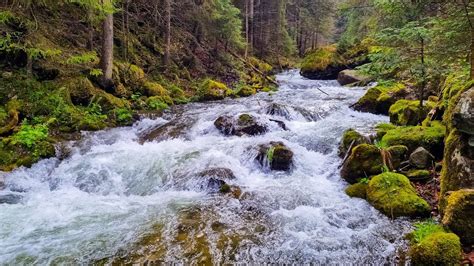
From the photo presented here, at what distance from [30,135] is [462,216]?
389 inches

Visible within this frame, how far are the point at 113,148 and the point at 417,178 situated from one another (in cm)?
784

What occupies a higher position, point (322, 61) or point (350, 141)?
point (322, 61)

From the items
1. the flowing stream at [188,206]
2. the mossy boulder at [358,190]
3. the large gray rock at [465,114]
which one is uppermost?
the large gray rock at [465,114]

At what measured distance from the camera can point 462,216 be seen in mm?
5055

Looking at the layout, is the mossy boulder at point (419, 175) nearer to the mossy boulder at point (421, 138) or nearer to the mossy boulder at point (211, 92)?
the mossy boulder at point (421, 138)

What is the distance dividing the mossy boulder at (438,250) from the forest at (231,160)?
0.02 m

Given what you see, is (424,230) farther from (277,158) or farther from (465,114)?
(277,158)

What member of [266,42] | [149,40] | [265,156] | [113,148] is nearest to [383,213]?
[265,156]

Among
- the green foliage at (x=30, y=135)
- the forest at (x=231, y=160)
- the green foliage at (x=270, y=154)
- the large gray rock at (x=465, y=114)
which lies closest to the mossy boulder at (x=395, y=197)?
the forest at (x=231, y=160)

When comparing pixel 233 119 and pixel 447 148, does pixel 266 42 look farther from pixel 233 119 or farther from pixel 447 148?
pixel 447 148

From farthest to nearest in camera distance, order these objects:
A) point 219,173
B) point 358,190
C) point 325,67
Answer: point 325,67 < point 219,173 < point 358,190

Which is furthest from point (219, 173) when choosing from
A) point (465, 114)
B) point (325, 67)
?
point (325, 67)

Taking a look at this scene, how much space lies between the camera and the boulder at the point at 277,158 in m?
9.02

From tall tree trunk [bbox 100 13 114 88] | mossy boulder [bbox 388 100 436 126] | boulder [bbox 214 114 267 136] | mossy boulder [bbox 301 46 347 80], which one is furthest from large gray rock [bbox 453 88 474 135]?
mossy boulder [bbox 301 46 347 80]
